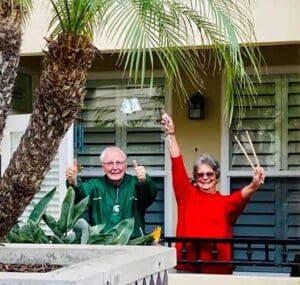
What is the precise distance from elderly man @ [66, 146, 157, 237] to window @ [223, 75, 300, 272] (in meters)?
1.99

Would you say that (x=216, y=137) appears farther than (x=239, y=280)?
Yes

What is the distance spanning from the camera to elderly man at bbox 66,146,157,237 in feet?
21.4

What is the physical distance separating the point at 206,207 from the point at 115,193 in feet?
2.42

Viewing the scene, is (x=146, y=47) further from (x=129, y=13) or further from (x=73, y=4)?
(x=73, y=4)

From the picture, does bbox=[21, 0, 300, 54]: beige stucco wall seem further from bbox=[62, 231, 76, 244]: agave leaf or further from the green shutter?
bbox=[62, 231, 76, 244]: agave leaf

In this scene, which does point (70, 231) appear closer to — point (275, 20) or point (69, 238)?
point (69, 238)

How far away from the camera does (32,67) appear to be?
8.78 m

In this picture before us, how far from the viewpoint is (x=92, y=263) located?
370 centimetres

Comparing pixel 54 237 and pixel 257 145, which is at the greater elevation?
pixel 257 145

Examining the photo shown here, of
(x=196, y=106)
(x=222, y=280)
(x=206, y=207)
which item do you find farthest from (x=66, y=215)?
(x=196, y=106)

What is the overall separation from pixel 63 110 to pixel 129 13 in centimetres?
68

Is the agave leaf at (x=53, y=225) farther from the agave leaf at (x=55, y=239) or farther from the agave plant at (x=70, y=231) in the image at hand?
the agave leaf at (x=55, y=239)

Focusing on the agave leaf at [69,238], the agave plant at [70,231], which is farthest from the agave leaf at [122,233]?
the agave leaf at [69,238]

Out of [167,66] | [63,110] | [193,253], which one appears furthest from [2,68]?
[193,253]
